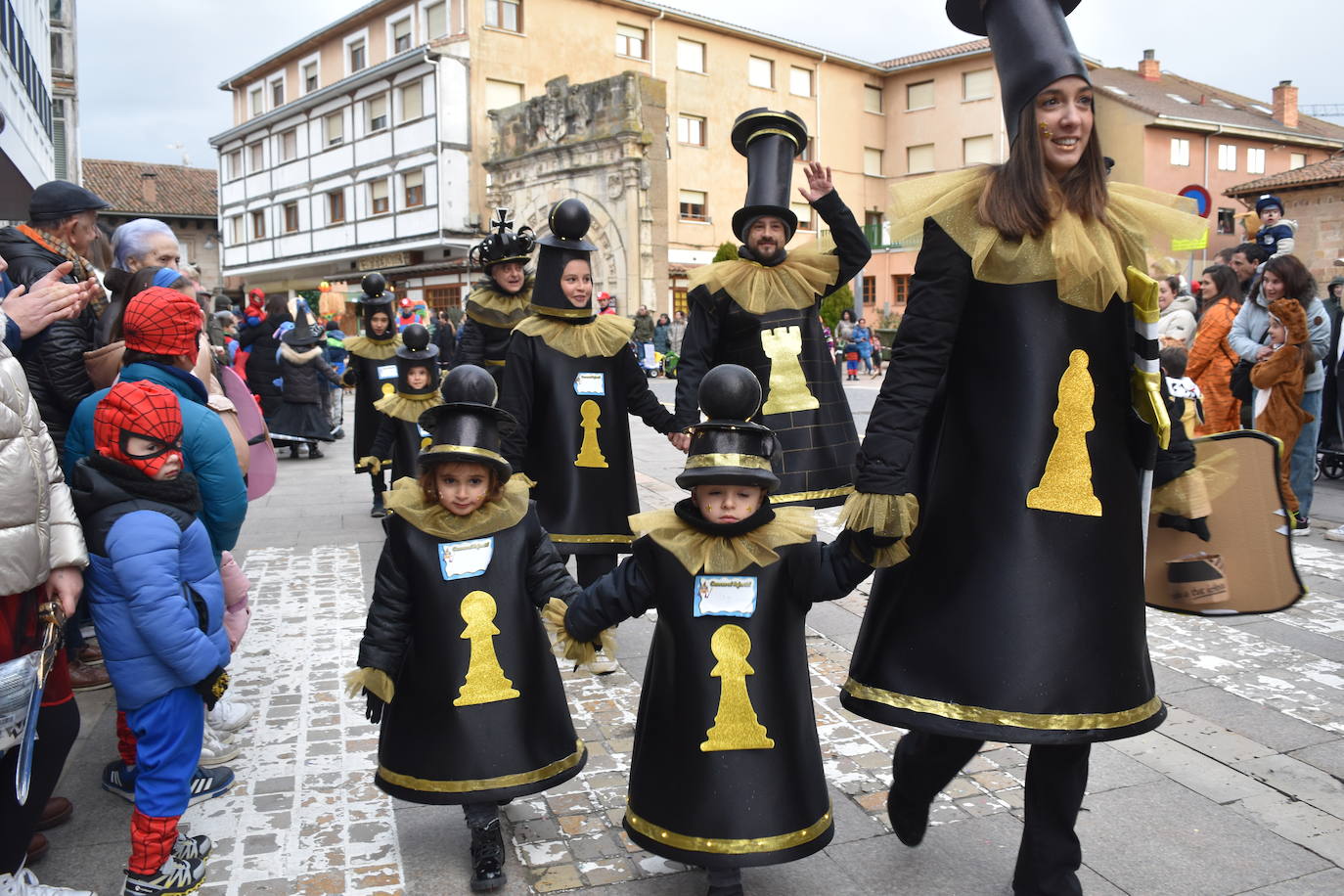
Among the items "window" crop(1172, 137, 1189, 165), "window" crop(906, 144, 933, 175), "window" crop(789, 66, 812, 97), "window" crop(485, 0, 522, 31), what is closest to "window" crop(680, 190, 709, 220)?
"window" crop(789, 66, 812, 97)

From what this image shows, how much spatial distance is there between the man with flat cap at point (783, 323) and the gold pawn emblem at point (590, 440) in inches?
16.7

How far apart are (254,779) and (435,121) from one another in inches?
1435

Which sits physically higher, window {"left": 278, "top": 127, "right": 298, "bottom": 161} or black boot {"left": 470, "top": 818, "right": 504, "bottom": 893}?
window {"left": 278, "top": 127, "right": 298, "bottom": 161}

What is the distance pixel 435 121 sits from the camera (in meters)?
37.7

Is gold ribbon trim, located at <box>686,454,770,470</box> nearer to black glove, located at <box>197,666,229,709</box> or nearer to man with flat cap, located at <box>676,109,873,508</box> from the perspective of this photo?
black glove, located at <box>197,666,229,709</box>

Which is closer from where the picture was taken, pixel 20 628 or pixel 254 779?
pixel 20 628

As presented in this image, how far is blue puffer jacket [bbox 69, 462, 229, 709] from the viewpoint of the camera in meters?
3.20

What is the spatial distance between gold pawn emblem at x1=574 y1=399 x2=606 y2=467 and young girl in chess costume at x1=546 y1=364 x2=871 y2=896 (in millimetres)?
2273

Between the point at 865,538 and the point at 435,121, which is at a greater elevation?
the point at 435,121

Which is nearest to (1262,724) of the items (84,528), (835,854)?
(835,854)

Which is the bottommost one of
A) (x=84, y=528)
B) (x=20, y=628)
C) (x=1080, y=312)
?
(x=20, y=628)

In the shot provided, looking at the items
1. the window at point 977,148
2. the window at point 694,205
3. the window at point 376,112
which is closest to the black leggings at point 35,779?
the window at point 694,205

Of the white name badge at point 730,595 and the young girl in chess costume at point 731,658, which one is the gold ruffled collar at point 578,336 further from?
the white name badge at point 730,595

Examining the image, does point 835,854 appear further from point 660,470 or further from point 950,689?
point 660,470
